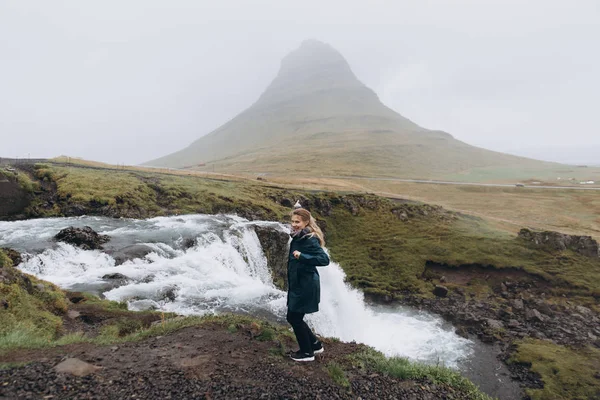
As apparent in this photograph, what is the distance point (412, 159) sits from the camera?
199 m

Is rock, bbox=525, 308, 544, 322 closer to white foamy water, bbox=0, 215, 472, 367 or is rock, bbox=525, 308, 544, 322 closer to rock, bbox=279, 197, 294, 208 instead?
white foamy water, bbox=0, 215, 472, 367

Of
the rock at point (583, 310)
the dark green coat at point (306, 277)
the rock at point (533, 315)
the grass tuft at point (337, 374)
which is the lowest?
the rock at point (533, 315)

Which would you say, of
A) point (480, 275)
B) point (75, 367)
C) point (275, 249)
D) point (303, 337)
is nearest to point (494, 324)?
point (480, 275)

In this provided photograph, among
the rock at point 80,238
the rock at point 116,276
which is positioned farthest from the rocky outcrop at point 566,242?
the rock at point 80,238

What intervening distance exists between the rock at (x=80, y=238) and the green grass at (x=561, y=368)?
30281 mm

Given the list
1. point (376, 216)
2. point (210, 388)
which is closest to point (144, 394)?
point (210, 388)

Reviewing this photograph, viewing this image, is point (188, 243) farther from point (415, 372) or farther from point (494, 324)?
point (494, 324)

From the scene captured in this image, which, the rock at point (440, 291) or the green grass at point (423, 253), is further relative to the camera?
the green grass at point (423, 253)

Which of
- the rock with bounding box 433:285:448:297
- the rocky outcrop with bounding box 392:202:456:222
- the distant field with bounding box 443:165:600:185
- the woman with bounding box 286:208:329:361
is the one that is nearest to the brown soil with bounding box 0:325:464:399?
the woman with bounding box 286:208:329:361

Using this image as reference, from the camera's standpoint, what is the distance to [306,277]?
350 inches

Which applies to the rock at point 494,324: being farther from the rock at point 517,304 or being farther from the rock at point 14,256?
the rock at point 14,256

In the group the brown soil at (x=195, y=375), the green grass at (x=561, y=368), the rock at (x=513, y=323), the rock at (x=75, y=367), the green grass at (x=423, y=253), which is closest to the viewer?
the brown soil at (x=195, y=375)

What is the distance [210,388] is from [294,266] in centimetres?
349

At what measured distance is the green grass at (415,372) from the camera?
1005 cm
